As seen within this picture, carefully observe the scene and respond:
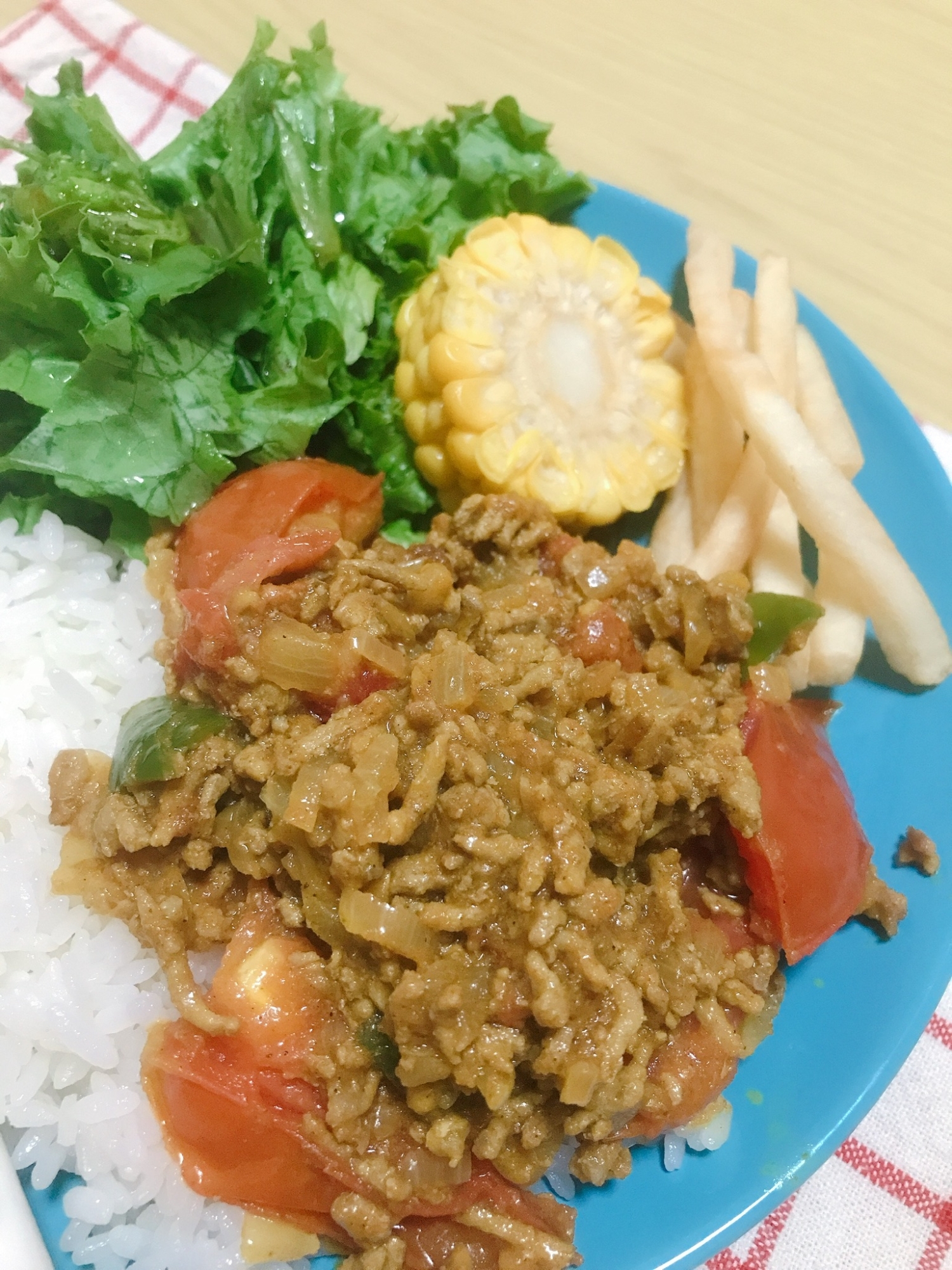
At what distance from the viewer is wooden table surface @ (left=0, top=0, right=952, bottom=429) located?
371 cm

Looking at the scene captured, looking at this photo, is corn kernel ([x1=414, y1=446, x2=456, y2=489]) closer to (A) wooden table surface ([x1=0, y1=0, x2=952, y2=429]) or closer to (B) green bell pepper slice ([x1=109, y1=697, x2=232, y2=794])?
(B) green bell pepper slice ([x1=109, y1=697, x2=232, y2=794])

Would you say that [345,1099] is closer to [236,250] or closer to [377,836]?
[377,836]

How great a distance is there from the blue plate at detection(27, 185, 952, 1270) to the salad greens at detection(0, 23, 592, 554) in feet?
4.65

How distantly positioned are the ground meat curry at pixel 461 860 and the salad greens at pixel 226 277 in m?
0.53

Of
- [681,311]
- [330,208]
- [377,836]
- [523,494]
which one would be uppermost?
[681,311]

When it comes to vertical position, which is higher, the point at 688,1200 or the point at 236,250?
the point at 236,250

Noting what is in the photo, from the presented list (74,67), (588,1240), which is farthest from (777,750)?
(74,67)

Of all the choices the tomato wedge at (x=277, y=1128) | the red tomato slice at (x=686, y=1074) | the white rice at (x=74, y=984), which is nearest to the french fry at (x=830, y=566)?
A: the red tomato slice at (x=686, y=1074)

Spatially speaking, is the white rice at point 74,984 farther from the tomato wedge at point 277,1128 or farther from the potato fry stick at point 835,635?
the potato fry stick at point 835,635

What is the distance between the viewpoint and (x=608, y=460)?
2684 mm

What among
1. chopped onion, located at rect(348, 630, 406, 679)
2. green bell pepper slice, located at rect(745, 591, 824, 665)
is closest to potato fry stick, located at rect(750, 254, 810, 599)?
green bell pepper slice, located at rect(745, 591, 824, 665)

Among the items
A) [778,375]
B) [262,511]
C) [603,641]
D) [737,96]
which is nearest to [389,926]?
[603,641]

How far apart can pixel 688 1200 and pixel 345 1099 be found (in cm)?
77

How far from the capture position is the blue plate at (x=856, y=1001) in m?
1.90
